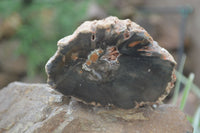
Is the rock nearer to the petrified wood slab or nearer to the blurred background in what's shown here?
the petrified wood slab

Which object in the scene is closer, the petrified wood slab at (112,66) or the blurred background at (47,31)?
the petrified wood slab at (112,66)

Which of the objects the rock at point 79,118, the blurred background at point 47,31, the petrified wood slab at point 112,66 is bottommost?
the rock at point 79,118

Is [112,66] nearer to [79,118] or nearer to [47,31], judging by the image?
[79,118]

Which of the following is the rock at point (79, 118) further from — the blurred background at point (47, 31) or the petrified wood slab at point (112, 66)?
the blurred background at point (47, 31)

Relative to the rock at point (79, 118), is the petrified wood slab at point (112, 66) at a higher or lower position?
higher

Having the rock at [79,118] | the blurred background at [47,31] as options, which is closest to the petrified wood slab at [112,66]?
the rock at [79,118]

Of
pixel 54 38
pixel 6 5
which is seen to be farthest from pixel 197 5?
pixel 6 5
